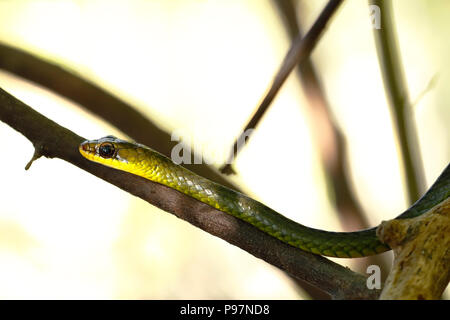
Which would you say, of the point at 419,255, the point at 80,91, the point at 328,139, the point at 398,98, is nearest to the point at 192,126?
the point at 80,91

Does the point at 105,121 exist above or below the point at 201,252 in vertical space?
above

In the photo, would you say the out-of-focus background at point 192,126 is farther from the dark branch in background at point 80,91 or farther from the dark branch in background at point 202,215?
the dark branch in background at point 202,215

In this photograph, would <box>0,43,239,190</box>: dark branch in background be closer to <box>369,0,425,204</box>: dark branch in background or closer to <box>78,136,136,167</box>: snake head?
<box>78,136,136,167</box>: snake head

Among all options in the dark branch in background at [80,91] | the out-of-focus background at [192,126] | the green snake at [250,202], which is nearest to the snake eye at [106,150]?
the green snake at [250,202]

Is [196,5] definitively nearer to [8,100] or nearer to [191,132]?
[191,132]

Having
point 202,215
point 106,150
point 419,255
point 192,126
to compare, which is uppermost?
point 192,126

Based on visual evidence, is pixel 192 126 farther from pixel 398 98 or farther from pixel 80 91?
pixel 398 98
